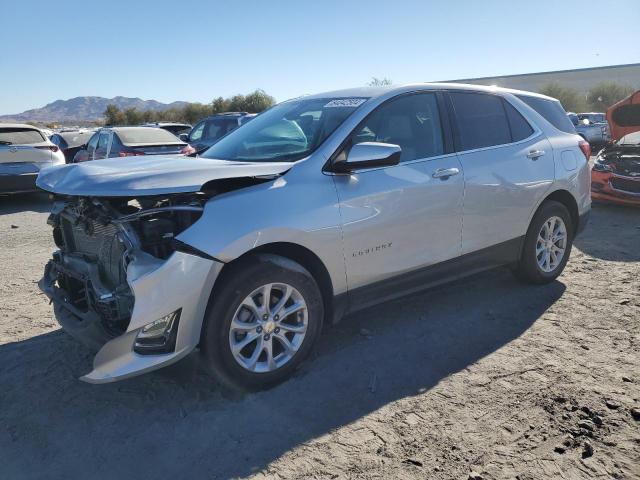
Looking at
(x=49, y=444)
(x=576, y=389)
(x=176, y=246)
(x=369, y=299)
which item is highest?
(x=176, y=246)

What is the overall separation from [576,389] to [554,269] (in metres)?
2.08

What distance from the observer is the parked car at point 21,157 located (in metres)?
10.1

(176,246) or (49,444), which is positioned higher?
(176,246)

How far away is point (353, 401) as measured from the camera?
311 centimetres

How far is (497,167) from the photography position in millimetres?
4293

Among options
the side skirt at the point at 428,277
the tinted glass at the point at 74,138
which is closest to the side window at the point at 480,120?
the side skirt at the point at 428,277

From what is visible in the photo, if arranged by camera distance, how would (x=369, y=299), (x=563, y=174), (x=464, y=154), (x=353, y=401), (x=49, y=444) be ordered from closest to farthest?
1. (x=49, y=444)
2. (x=353, y=401)
3. (x=369, y=299)
4. (x=464, y=154)
5. (x=563, y=174)

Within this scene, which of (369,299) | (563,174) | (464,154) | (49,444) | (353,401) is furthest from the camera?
(563,174)

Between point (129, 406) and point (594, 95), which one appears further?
point (594, 95)

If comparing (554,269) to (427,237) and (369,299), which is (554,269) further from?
(369,299)

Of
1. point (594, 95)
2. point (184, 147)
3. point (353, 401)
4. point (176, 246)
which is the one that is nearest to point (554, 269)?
point (353, 401)

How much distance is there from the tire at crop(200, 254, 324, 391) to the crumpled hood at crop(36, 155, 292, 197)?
0.54 meters

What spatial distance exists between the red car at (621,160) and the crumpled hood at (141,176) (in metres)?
7.32

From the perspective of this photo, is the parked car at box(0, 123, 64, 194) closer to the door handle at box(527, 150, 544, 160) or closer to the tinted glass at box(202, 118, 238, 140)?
the tinted glass at box(202, 118, 238, 140)
